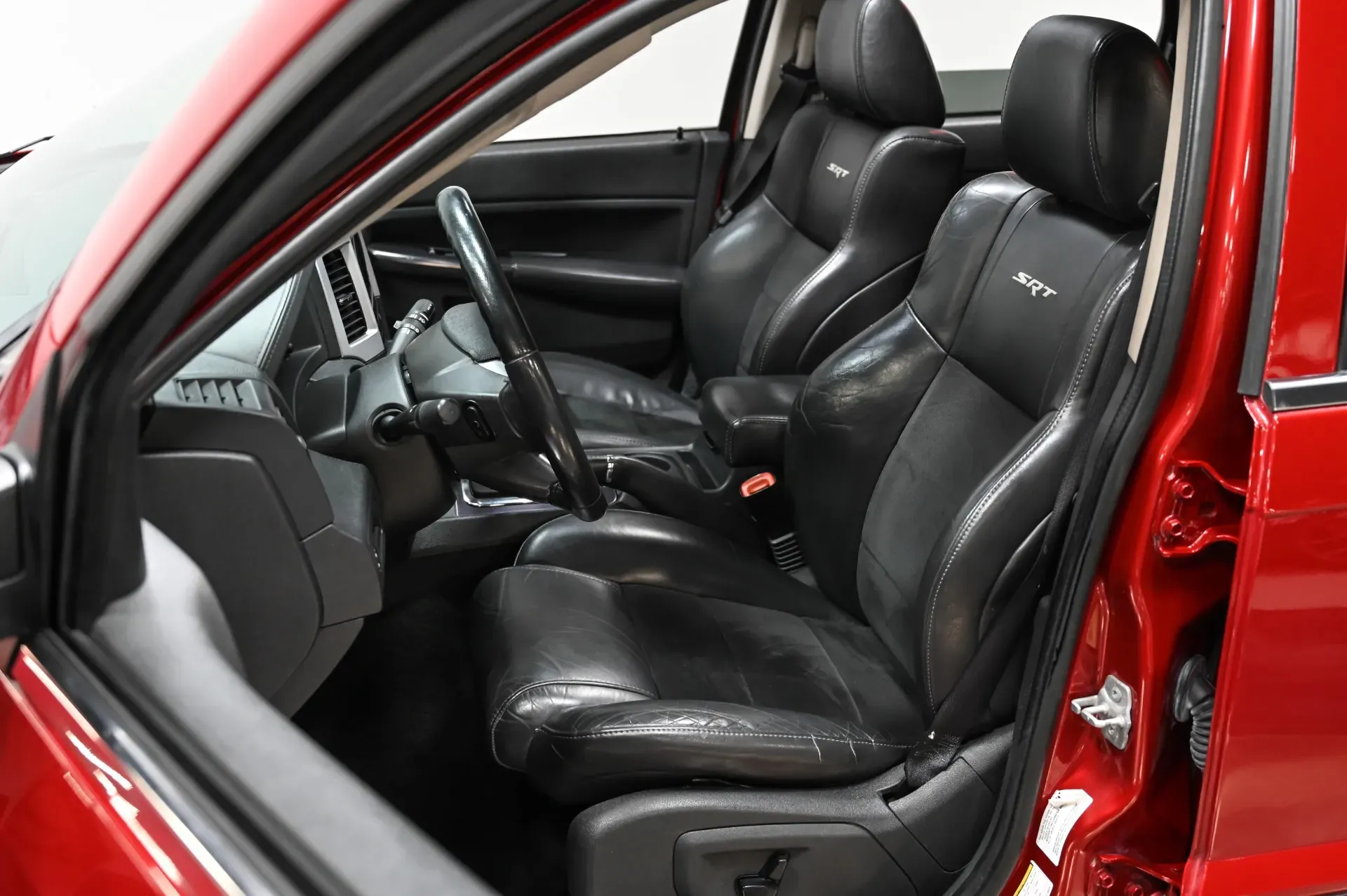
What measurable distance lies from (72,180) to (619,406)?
153 centimetres

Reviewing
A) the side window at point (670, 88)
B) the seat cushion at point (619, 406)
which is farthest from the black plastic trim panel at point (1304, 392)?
the side window at point (670, 88)

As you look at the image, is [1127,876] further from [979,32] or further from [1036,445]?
[979,32]

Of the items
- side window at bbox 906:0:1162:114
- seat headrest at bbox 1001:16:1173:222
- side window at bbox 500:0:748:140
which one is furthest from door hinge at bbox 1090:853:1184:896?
side window at bbox 906:0:1162:114

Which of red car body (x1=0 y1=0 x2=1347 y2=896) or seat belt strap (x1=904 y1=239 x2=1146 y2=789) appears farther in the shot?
seat belt strap (x1=904 y1=239 x2=1146 y2=789)

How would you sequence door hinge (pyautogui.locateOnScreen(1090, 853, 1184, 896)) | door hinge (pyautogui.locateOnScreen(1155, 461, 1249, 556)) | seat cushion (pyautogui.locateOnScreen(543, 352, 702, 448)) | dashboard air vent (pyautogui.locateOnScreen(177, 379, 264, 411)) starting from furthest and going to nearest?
seat cushion (pyautogui.locateOnScreen(543, 352, 702, 448)), dashboard air vent (pyautogui.locateOnScreen(177, 379, 264, 411)), door hinge (pyautogui.locateOnScreen(1090, 853, 1184, 896)), door hinge (pyautogui.locateOnScreen(1155, 461, 1249, 556))

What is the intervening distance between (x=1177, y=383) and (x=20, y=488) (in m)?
0.86

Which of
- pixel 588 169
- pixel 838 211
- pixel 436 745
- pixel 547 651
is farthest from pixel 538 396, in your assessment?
pixel 588 169

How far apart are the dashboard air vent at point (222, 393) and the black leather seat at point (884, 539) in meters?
0.52

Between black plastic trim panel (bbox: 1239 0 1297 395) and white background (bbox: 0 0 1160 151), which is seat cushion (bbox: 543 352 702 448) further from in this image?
black plastic trim panel (bbox: 1239 0 1297 395)

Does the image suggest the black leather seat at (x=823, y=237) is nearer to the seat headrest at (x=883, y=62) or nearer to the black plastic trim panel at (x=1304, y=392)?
the seat headrest at (x=883, y=62)

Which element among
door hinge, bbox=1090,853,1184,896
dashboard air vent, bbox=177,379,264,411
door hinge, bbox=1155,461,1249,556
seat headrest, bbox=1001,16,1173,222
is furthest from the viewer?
seat headrest, bbox=1001,16,1173,222

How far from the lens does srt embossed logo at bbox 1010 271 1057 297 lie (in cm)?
153

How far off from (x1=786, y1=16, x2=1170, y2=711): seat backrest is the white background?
4.29 feet

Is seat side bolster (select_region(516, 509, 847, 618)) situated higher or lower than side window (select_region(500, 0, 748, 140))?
lower
